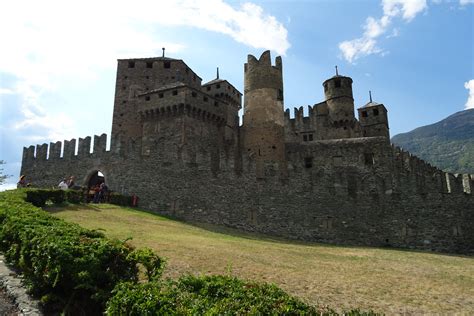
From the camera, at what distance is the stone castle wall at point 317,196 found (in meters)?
20.7

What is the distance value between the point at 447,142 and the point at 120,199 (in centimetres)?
16325

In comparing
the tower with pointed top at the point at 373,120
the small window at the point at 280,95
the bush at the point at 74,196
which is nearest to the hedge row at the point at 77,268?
the bush at the point at 74,196

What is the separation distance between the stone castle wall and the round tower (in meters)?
13.1

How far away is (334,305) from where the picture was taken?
24.7ft

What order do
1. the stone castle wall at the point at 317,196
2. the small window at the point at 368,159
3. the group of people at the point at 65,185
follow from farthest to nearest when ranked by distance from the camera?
1. the small window at the point at 368,159
2. the group of people at the point at 65,185
3. the stone castle wall at the point at 317,196

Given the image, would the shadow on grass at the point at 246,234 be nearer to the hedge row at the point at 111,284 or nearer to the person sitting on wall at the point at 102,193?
the person sitting on wall at the point at 102,193

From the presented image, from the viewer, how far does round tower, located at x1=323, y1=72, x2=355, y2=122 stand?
3981 centimetres

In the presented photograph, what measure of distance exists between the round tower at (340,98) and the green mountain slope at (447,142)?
294 feet

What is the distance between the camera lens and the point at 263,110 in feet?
92.8

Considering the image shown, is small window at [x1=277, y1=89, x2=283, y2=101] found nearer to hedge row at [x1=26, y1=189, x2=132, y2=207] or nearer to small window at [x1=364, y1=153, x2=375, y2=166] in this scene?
small window at [x1=364, y1=153, x2=375, y2=166]

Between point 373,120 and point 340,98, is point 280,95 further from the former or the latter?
point 373,120

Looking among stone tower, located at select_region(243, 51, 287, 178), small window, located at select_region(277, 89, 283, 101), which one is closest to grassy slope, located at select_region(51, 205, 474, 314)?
stone tower, located at select_region(243, 51, 287, 178)

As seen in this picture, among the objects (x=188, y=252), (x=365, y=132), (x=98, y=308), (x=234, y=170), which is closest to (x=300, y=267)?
(x=188, y=252)

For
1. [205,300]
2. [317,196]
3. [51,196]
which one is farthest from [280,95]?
[205,300]
